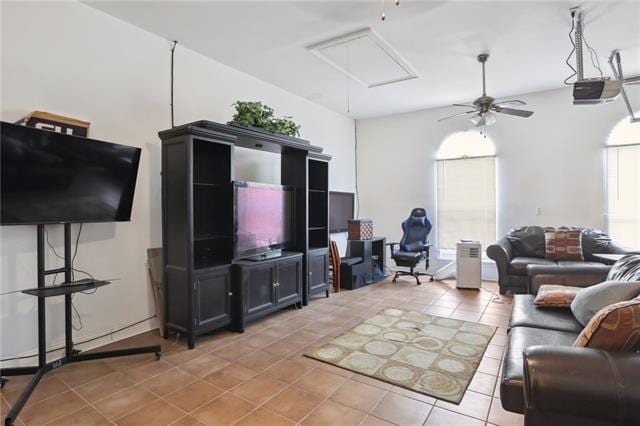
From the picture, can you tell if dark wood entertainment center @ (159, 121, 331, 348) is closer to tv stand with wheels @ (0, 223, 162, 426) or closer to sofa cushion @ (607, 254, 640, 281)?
tv stand with wheels @ (0, 223, 162, 426)

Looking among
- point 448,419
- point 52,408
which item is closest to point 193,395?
point 52,408

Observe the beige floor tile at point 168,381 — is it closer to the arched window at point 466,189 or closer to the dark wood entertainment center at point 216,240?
the dark wood entertainment center at point 216,240

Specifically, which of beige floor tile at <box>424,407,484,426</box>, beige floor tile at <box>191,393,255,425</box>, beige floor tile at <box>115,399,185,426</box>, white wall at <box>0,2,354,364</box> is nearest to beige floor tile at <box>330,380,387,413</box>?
beige floor tile at <box>424,407,484,426</box>

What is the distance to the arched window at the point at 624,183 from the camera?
4.85 meters

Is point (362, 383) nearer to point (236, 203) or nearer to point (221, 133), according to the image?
point (236, 203)

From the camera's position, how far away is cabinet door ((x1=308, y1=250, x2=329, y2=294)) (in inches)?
179

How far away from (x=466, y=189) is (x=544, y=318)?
3.96 meters

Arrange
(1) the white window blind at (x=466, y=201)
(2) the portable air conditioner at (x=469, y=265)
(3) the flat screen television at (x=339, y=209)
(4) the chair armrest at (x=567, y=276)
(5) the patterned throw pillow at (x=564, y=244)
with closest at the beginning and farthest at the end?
(4) the chair armrest at (x=567, y=276) < (5) the patterned throw pillow at (x=564, y=244) < (2) the portable air conditioner at (x=469, y=265) < (1) the white window blind at (x=466, y=201) < (3) the flat screen television at (x=339, y=209)

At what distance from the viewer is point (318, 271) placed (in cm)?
467

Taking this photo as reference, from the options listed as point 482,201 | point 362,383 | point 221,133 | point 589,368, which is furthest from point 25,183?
point 482,201

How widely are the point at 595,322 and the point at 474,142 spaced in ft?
16.4

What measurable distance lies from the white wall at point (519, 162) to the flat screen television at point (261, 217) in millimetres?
2876

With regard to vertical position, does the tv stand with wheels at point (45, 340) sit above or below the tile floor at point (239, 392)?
above

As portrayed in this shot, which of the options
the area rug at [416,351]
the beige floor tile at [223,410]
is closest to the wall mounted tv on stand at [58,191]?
the beige floor tile at [223,410]
